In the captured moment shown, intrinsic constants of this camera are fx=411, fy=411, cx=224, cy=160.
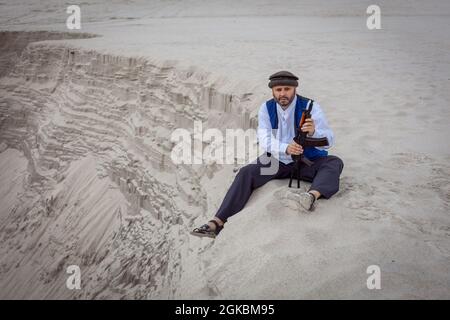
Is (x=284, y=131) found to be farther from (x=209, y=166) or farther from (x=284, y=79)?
(x=209, y=166)

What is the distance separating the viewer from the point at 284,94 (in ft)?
12.6

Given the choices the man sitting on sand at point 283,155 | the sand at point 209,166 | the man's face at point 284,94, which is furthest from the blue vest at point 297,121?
the sand at point 209,166

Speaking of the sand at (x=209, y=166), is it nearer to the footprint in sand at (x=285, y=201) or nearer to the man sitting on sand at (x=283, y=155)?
the footprint in sand at (x=285, y=201)

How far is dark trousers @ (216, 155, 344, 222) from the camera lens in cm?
374

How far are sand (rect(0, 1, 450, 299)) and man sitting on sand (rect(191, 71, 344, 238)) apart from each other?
146mm

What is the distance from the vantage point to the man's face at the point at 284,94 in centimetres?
384

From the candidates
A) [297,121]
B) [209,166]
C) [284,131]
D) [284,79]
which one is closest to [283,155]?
[284,131]

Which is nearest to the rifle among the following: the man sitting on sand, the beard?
the man sitting on sand

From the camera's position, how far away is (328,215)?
11.4 ft

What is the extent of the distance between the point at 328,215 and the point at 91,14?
24.0 metres

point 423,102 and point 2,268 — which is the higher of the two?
point 423,102

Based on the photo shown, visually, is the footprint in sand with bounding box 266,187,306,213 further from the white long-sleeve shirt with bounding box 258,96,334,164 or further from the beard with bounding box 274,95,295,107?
the beard with bounding box 274,95,295,107
